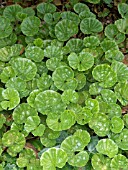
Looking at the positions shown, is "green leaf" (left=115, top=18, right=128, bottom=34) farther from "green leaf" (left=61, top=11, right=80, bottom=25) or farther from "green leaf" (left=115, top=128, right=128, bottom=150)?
"green leaf" (left=115, top=128, right=128, bottom=150)

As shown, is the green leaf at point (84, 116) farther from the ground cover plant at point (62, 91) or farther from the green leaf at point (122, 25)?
the green leaf at point (122, 25)

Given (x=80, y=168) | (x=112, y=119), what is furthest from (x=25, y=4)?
(x=80, y=168)

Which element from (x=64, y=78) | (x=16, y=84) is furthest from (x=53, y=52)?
(x=16, y=84)

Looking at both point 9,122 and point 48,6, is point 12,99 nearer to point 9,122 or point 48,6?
point 9,122

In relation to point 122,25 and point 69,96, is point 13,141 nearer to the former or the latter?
point 69,96

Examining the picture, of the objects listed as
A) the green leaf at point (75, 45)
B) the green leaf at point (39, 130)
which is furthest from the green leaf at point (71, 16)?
the green leaf at point (39, 130)

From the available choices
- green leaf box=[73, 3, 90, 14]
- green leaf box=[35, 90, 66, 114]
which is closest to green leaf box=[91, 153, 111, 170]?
green leaf box=[35, 90, 66, 114]
